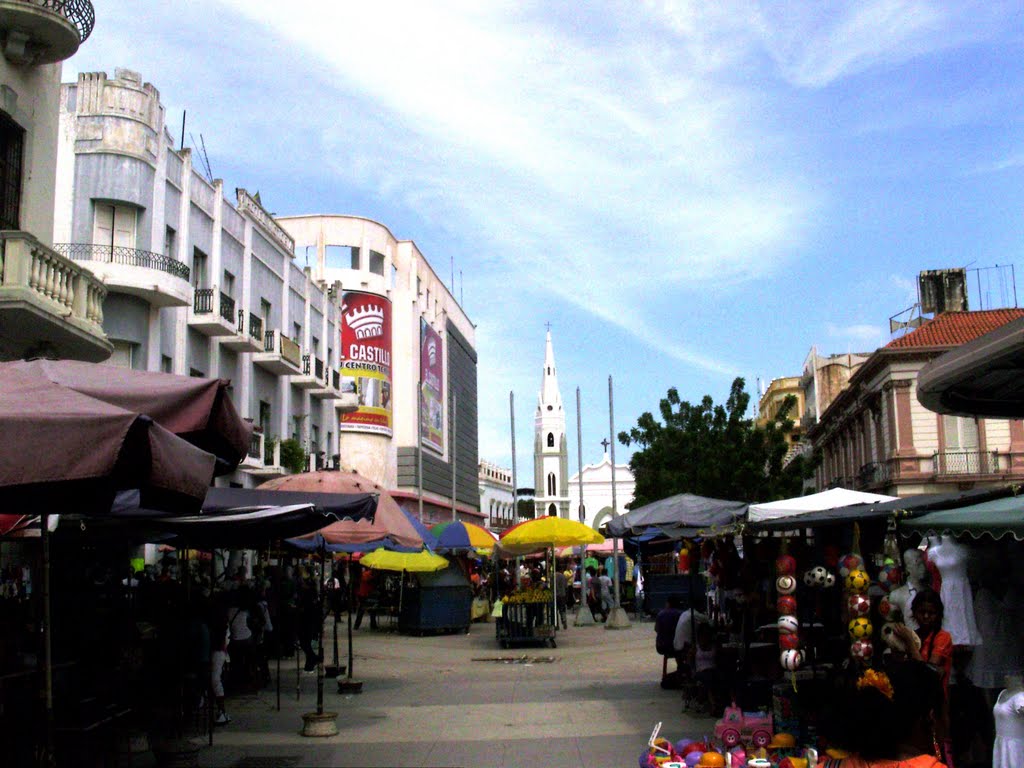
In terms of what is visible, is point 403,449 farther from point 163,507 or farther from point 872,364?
point 163,507

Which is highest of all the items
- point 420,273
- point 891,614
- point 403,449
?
point 420,273

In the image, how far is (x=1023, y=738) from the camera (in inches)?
273

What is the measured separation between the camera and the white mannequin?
9.28 m

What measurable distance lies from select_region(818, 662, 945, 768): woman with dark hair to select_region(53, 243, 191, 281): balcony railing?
24974 millimetres

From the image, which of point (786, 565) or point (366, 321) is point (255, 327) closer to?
point (366, 321)

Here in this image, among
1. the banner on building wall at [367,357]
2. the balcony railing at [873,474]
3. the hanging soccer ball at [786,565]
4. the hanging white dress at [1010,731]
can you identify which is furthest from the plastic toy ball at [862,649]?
the banner on building wall at [367,357]

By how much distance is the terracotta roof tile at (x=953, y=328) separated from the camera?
41.6m

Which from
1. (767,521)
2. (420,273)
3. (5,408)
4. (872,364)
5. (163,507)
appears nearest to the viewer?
(5,408)

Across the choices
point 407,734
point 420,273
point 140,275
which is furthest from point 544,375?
point 407,734

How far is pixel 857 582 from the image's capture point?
9.12 m

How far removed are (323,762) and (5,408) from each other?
5.76 meters

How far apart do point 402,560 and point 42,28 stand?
12.4 metres

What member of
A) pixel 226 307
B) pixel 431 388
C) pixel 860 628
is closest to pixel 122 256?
pixel 226 307

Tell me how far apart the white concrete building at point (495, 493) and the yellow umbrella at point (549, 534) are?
99859mm
